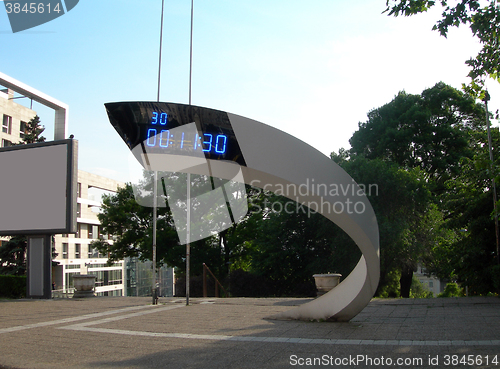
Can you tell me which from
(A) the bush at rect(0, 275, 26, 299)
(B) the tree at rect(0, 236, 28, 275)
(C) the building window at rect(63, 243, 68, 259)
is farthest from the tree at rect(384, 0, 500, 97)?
(C) the building window at rect(63, 243, 68, 259)

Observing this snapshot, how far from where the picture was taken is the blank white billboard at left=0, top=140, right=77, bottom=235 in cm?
1888

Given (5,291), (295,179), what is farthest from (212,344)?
(5,291)

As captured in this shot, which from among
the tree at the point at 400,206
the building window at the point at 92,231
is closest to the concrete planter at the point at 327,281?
the tree at the point at 400,206

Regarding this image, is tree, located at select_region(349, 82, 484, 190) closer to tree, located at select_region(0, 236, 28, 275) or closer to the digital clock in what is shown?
tree, located at select_region(0, 236, 28, 275)

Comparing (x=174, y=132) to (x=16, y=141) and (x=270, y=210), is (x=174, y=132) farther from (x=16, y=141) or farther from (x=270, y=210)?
(x=16, y=141)

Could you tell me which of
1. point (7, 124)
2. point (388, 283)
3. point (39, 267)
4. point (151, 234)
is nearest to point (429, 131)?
point (388, 283)

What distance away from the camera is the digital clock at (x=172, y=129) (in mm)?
7207

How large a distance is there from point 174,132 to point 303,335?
4.41 m

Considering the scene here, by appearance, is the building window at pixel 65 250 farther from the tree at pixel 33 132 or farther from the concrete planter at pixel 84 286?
the concrete planter at pixel 84 286

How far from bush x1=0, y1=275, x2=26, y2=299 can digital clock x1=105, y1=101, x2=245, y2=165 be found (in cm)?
1785

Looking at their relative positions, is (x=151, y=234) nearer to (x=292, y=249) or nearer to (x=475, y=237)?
(x=292, y=249)

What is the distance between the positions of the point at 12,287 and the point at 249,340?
18010 millimetres

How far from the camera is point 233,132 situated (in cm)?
767

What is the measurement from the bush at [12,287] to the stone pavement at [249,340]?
10160 millimetres
